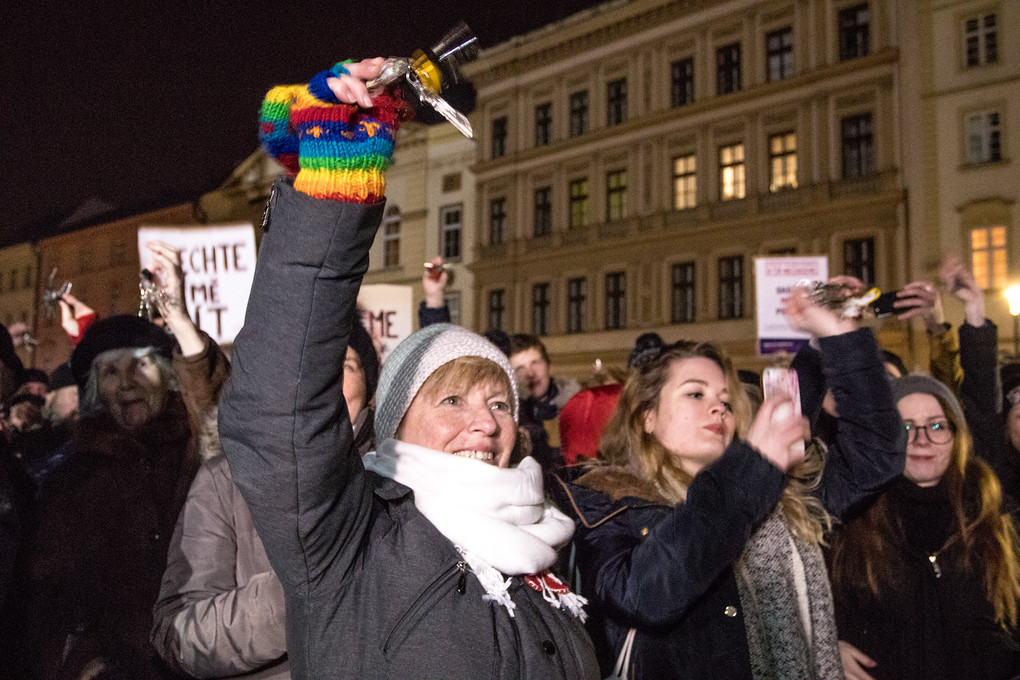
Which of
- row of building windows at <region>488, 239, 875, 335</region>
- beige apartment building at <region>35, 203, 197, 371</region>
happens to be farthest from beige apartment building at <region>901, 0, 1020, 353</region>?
beige apartment building at <region>35, 203, 197, 371</region>

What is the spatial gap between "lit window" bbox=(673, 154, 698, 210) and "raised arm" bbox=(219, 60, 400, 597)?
2349 centimetres

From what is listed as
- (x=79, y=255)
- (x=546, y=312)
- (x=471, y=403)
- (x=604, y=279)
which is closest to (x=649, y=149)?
(x=604, y=279)

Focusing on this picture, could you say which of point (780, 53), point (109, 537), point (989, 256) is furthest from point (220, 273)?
point (780, 53)

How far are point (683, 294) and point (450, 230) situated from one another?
9420mm

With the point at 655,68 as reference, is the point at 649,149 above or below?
below

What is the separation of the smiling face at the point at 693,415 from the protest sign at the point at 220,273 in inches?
122

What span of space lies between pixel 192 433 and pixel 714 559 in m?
2.13

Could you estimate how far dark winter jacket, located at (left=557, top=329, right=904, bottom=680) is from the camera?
1975 millimetres

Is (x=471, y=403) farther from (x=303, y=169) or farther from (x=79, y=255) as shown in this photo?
(x=79, y=255)

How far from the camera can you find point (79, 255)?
31.2 meters

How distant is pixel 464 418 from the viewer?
6.01 feet

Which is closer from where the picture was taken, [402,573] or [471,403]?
[402,573]

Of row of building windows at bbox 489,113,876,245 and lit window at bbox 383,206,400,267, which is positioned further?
lit window at bbox 383,206,400,267

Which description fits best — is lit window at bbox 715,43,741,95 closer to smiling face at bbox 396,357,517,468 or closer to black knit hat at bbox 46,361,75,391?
black knit hat at bbox 46,361,75,391
